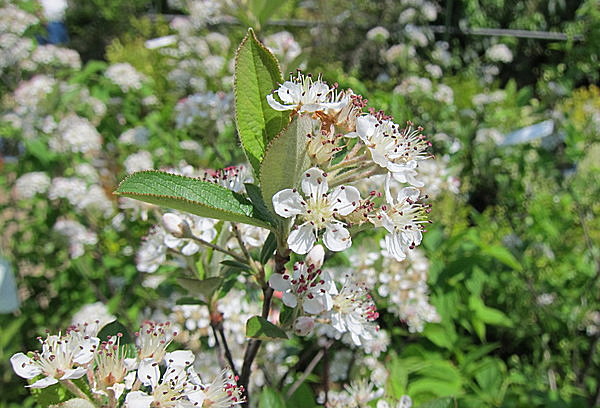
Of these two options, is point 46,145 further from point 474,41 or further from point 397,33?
point 474,41

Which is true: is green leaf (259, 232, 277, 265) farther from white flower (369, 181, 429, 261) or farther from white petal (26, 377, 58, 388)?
white petal (26, 377, 58, 388)

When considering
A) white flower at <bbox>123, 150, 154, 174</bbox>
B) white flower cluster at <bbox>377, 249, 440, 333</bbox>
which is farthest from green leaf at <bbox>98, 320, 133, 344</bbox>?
Result: white flower at <bbox>123, 150, 154, 174</bbox>

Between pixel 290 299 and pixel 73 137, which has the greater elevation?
pixel 290 299

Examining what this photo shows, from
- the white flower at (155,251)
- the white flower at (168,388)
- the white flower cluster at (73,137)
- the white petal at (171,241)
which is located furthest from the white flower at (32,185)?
the white flower at (168,388)

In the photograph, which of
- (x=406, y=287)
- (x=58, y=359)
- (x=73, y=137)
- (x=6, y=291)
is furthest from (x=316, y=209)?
(x=73, y=137)

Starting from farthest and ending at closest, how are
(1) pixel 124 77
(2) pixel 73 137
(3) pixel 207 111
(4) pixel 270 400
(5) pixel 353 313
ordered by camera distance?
(1) pixel 124 77
(2) pixel 73 137
(3) pixel 207 111
(4) pixel 270 400
(5) pixel 353 313

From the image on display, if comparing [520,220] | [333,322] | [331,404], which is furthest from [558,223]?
[333,322]

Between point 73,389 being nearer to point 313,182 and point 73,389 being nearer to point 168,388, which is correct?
point 168,388

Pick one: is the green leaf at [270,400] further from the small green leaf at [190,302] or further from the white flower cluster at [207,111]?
the white flower cluster at [207,111]
